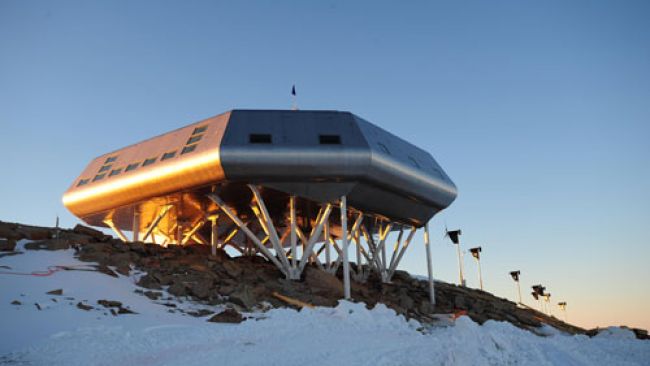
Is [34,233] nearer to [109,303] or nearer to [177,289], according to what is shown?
[177,289]

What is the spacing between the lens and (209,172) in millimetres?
34188

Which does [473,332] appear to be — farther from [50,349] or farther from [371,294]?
[371,294]

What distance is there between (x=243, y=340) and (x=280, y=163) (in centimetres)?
1875

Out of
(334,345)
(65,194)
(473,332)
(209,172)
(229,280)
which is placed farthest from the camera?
(65,194)

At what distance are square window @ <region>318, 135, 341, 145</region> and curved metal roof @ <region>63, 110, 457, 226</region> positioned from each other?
7 centimetres

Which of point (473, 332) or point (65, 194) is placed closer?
point (473, 332)

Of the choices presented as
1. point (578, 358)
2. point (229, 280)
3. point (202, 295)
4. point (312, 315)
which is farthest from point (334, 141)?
point (578, 358)

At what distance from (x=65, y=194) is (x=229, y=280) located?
18614mm

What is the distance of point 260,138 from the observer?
115ft

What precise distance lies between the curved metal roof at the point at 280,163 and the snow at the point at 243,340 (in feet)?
39.2

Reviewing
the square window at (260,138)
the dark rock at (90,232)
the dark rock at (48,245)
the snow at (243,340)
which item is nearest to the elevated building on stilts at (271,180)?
the square window at (260,138)

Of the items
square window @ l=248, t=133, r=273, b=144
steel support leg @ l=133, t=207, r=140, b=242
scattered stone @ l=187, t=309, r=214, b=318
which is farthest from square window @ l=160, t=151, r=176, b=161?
scattered stone @ l=187, t=309, r=214, b=318

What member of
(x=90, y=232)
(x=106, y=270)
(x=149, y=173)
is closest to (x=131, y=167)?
(x=149, y=173)

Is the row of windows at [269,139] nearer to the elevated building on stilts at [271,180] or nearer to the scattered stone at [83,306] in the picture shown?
the elevated building on stilts at [271,180]
